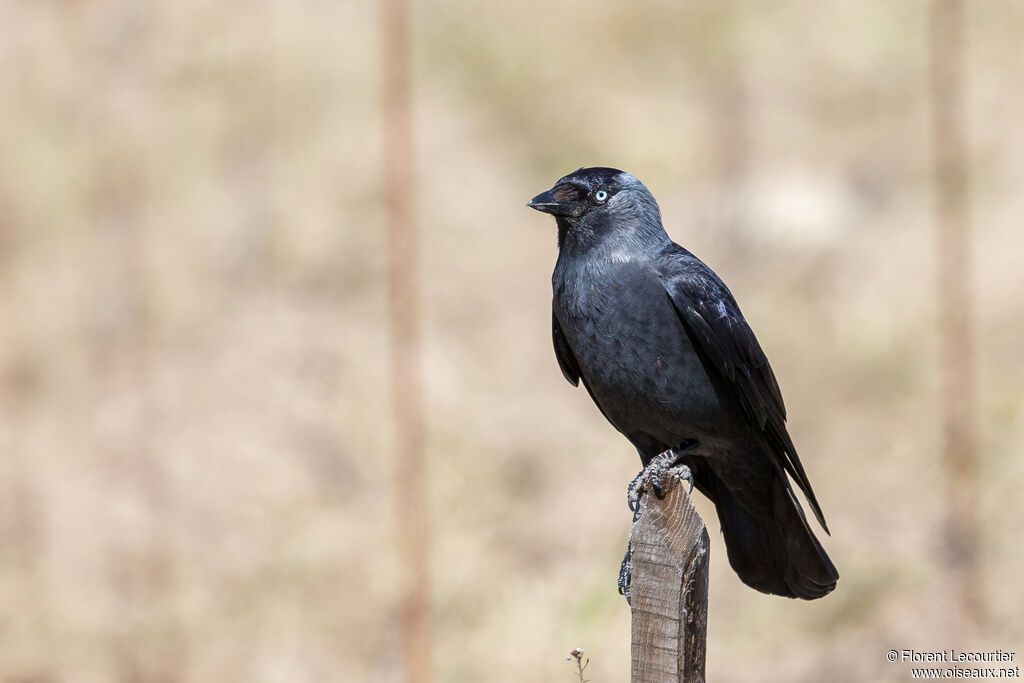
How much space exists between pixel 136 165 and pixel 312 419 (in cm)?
377

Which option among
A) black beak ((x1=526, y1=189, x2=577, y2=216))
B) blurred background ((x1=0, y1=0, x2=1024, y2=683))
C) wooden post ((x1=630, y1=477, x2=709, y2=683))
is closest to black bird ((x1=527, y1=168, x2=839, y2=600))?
black beak ((x1=526, y1=189, x2=577, y2=216))

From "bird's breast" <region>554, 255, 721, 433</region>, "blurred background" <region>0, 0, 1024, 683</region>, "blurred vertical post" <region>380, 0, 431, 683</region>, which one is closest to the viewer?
"bird's breast" <region>554, 255, 721, 433</region>

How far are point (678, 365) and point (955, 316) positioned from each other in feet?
17.8

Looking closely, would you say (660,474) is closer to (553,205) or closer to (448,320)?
(553,205)

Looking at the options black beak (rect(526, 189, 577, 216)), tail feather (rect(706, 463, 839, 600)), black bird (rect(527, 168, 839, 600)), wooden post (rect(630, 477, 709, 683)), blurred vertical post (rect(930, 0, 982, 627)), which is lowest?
wooden post (rect(630, 477, 709, 683))

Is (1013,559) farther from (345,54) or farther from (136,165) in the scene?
(136,165)

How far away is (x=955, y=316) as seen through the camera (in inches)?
331

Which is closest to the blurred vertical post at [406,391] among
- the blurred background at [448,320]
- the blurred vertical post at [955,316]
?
the blurred background at [448,320]

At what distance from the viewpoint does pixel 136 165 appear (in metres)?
11.6

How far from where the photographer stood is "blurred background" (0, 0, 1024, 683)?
814cm

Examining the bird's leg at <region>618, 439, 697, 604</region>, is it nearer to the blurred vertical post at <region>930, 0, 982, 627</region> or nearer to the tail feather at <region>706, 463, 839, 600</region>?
the tail feather at <region>706, 463, 839, 600</region>

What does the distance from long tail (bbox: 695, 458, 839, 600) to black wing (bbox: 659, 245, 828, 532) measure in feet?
0.54

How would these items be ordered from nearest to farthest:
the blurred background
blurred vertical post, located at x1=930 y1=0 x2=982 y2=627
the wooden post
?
the wooden post
blurred vertical post, located at x1=930 y1=0 x2=982 y2=627
the blurred background

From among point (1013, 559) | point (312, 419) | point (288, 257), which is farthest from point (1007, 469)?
point (288, 257)
